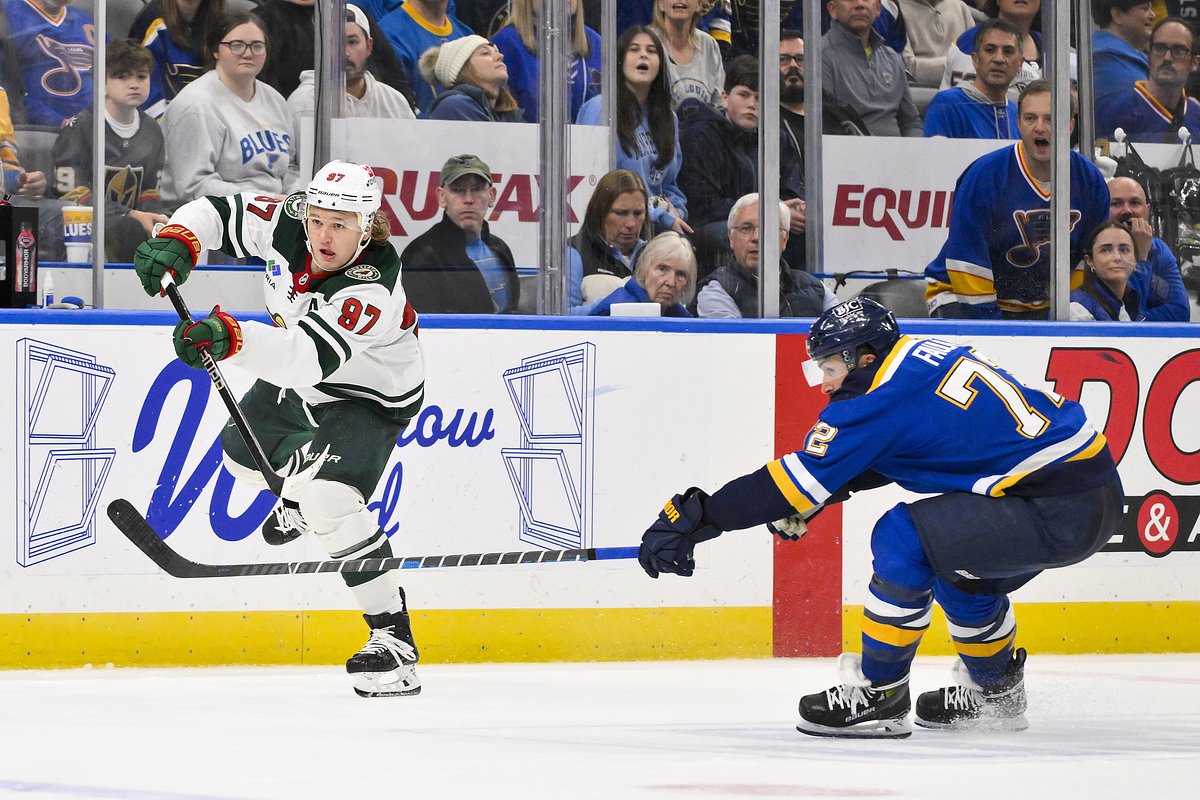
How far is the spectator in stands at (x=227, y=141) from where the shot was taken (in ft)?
16.9

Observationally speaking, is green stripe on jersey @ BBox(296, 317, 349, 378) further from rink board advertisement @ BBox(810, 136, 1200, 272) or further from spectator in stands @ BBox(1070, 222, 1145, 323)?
spectator in stands @ BBox(1070, 222, 1145, 323)

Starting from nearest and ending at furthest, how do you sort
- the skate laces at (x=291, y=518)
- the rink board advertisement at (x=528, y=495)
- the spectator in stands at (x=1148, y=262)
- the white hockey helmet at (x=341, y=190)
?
the white hockey helmet at (x=341, y=190) → the skate laces at (x=291, y=518) → the rink board advertisement at (x=528, y=495) → the spectator in stands at (x=1148, y=262)

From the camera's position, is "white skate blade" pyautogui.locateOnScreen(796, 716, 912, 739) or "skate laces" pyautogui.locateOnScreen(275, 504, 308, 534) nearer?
"white skate blade" pyautogui.locateOnScreen(796, 716, 912, 739)

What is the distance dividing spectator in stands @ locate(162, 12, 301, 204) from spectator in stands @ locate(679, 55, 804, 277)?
4.26ft

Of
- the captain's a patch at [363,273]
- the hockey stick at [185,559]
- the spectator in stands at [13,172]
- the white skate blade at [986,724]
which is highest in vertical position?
the spectator in stands at [13,172]

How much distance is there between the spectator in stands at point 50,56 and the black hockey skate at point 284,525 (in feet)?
5.32

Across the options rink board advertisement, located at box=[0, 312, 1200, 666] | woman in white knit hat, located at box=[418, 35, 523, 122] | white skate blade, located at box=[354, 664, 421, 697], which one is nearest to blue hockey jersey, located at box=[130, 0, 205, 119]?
woman in white knit hat, located at box=[418, 35, 523, 122]

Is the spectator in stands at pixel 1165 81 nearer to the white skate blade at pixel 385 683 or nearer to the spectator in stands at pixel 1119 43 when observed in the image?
the spectator in stands at pixel 1119 43

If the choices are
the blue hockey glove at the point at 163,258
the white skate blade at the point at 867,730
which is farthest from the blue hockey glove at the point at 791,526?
the blue hockey glove at the point at 163,258

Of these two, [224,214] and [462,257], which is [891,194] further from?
[224,214]

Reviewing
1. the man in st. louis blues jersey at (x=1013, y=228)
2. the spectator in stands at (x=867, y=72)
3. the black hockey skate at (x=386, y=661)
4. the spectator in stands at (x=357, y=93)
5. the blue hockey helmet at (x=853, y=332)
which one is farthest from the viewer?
the spectator in stands at (x=867, y=72)

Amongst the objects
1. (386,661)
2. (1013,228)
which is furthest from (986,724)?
(1013,228)

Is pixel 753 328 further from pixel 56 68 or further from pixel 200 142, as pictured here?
pixel 56 68

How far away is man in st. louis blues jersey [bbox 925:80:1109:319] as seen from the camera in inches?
205
